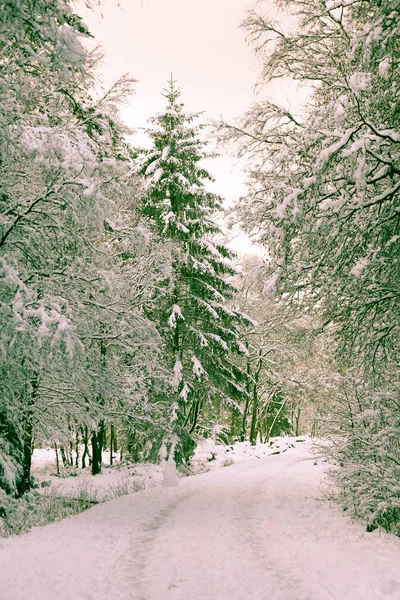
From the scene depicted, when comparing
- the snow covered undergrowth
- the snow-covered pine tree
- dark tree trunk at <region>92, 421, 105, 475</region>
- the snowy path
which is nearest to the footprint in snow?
the snowy path

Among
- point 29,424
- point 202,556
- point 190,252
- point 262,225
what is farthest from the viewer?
point 190,252

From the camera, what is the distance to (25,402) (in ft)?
29.7

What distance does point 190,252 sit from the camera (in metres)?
16.5

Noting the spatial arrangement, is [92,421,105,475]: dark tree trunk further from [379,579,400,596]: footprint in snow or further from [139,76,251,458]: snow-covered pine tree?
[379,579,400,596]: footprint in snow

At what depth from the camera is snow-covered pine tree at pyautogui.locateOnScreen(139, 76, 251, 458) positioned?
1606cm

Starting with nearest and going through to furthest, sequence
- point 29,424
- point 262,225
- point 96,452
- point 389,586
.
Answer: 1. point 389,586
2. point 262,225
3. point 29,424
4. point 96,452

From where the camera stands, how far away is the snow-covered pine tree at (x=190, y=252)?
52.7 ft

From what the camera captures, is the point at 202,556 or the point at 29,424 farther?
the point at 29,424

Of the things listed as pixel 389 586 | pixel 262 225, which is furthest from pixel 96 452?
pixel 389 586

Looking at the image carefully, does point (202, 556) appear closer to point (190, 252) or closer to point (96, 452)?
point (190, 252)

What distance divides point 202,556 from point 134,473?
481 inches

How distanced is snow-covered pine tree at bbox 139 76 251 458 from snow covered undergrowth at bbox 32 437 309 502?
3.00 metres

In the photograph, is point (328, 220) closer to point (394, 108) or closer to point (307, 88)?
point (394, 108)

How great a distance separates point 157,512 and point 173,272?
27.5 feet
